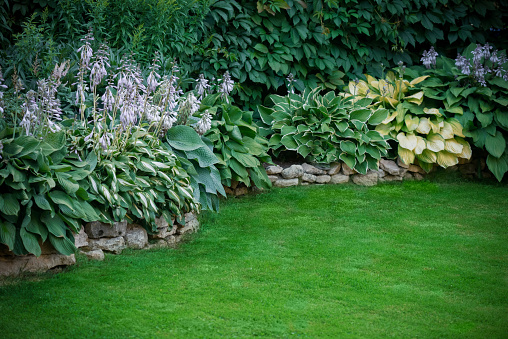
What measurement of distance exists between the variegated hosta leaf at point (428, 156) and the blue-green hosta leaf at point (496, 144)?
2.19 ft

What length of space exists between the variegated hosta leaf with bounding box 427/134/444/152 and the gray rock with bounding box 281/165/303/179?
65.8 inches

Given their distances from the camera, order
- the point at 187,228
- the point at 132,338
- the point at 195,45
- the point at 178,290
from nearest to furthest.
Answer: the point at 132,338, the point at 178,290, the point at 187,228, the point at 195,45

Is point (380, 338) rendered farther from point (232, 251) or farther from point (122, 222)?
point (122, 222)

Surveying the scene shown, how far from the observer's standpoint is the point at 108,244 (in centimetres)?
430

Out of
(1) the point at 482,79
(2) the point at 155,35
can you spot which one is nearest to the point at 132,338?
(2) the point at 155,35

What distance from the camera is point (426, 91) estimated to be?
7.09 m

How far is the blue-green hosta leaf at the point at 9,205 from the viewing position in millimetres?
3510

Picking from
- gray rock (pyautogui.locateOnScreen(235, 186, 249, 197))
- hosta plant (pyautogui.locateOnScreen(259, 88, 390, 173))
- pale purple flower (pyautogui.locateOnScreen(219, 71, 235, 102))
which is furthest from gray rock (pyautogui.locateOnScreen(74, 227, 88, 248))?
hosta plant (pyautogui.locateOnScreen(259, 88, 390, 173))

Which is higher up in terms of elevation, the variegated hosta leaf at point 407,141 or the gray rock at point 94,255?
the variegated hosta leaf at point 407,141

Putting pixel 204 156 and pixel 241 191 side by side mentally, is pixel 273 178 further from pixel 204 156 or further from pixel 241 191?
pixel 204 156

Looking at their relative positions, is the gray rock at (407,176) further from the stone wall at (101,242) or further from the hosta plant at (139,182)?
the hosta plant at (139,182)

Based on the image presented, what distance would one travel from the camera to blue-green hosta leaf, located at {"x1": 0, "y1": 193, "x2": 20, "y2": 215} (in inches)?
138

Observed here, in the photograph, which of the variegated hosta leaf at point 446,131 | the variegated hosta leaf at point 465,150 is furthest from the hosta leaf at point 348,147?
the variegated hosta leaf at point 465,150

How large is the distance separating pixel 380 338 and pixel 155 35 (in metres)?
4.14
